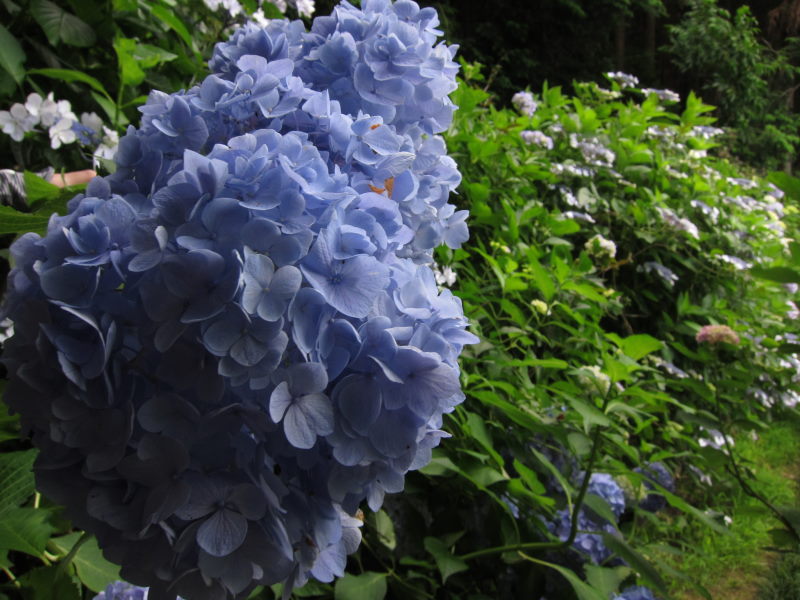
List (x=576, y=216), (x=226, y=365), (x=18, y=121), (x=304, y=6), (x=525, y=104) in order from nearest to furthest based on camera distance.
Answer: (x=226, y=365)
(x=18, y=121)
(x=304, y=6)
(x=576, y=216)
(x=525, y=104)

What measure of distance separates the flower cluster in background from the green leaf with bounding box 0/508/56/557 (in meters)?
0.76

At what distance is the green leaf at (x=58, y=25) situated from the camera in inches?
54.5

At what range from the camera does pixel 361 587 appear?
37.1 inches

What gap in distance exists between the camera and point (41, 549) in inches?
27.2

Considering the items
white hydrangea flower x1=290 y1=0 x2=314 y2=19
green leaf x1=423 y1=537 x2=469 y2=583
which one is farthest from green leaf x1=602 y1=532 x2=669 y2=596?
white hydrangea flower x1=290 y1=0 x2=314 y2=19

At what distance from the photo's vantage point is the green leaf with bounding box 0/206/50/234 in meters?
0.56

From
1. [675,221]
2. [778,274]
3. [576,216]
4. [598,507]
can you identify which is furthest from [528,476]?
[675,221]

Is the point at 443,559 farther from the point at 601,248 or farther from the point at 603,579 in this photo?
the point at 601,248

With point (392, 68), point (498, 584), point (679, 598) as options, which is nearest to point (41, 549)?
point (392, 68)

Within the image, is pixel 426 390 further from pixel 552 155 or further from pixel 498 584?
pixel 552 155

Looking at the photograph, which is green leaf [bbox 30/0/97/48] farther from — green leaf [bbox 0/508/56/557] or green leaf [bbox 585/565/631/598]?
green leaf [bbox 585/565/631/598]

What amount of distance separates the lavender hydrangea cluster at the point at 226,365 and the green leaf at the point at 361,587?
1.71ft

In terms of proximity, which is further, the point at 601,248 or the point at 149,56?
the point at 601,248

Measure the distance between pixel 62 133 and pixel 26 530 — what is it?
92cm
